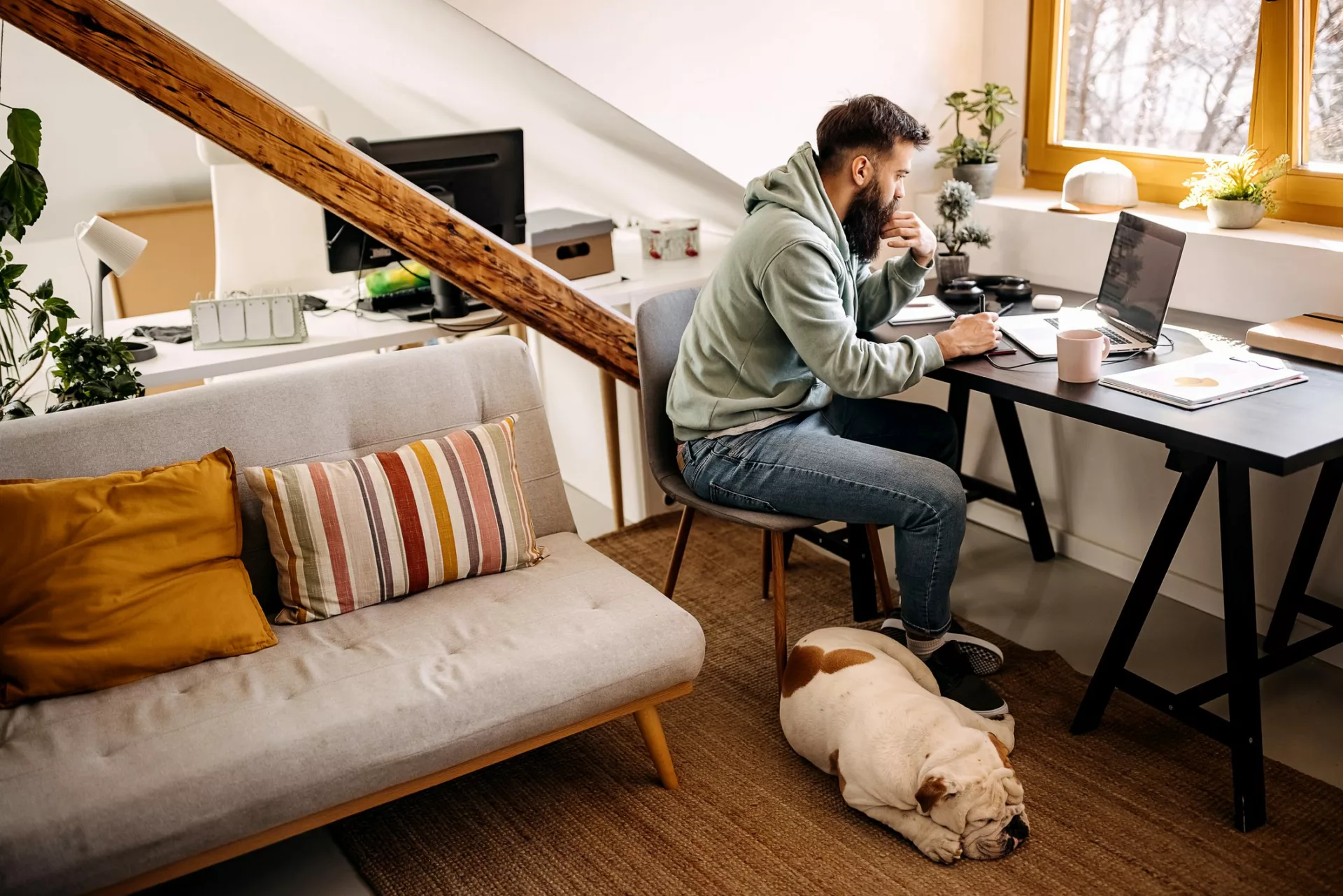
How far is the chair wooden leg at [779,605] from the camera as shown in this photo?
2.36 metres

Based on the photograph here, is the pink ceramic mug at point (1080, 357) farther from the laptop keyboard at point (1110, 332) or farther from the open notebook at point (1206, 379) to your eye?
the laptop keyboard at point (1110, 332)

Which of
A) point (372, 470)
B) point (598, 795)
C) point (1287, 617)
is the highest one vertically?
point (372, 470)

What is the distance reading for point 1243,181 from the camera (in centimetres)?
263

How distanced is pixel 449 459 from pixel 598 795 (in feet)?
2.34

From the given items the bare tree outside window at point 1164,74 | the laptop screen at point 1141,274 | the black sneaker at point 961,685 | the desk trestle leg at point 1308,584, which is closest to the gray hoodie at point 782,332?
the laptop screen at point 1141,274

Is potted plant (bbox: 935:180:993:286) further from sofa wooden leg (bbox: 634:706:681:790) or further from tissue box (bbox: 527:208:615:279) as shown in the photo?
sofa wooden leg (bbox: 634:706:681:790)

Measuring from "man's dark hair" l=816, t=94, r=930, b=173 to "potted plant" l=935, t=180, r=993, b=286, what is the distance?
0.55 meters

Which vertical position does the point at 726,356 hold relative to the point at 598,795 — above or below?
above

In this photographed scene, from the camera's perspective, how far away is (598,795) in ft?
7.15

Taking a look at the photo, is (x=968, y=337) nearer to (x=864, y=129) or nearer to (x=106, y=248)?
(x=864, y=129)

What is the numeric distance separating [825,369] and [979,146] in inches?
52.2

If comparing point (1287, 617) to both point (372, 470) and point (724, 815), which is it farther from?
point (372, 470)

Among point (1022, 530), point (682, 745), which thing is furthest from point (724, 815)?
point (1022, 530)

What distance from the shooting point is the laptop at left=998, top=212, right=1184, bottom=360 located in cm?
227
